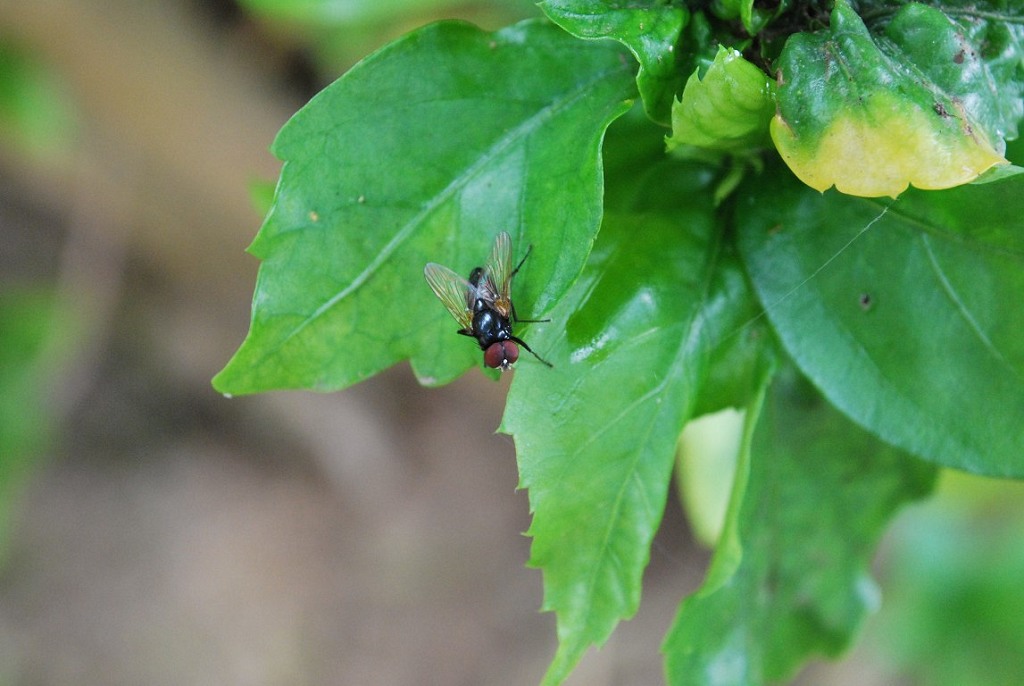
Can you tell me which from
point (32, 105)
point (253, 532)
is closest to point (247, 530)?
point (253, 532)

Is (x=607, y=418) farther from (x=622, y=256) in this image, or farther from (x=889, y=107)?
(x=889, y=107)

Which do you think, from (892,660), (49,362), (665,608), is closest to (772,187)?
(49,362)

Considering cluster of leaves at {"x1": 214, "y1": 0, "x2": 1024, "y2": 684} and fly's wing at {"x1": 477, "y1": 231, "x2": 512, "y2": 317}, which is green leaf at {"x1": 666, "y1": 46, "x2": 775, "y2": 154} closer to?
cluster of leaves at {"x1": 214, "y1": 0, "x2": 1024, "y2": 684}

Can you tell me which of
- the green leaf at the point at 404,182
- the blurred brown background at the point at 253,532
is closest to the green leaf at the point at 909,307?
the green leaf at the point at 404,182

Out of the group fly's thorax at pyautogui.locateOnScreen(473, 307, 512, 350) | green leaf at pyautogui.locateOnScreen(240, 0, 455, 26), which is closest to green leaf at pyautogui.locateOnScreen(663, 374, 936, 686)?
fly's thorax at pyautogui.locateOnScreen(473, 307, 512, 350)

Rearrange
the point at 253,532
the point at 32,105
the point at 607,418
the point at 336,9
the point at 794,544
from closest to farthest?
the point at 607,418
the point at 794,544
the point at 336,9
the point at 32,105
the point at 253,532

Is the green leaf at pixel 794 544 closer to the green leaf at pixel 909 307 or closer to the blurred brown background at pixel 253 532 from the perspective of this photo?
the green leaf at pixel 909 307
